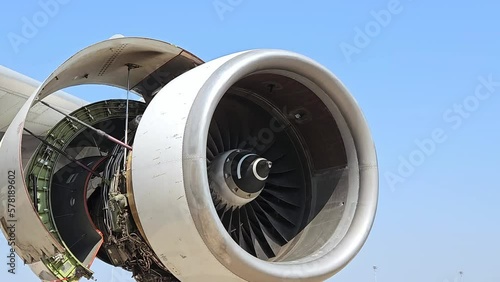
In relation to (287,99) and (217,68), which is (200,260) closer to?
(217,68)

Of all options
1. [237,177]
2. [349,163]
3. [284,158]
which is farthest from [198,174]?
[284,158]

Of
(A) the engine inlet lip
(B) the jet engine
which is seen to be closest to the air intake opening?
(B) the jet engine

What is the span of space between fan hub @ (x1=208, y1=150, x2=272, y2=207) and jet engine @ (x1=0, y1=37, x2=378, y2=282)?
0.01 meters

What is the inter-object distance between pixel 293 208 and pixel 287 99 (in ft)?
3.42

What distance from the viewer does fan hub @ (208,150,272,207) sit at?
17.8 feet

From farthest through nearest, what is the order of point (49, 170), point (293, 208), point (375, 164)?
1. point (49, 170)
2. point (293, 208)
3. point (375, 164)

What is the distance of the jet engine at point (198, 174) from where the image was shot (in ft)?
15.8

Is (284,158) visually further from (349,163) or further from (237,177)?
(237,177)

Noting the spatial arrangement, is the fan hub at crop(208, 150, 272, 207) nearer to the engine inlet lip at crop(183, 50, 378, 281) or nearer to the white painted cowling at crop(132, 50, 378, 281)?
the white painted cowling at crop(132, 50, 378, 281)

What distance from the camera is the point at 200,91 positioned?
493 centimetres

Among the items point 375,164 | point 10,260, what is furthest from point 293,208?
point 10,260

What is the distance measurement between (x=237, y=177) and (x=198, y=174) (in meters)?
0.85

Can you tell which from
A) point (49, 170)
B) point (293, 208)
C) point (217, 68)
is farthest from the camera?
point (49, 170)

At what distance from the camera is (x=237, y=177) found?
5449 mm
